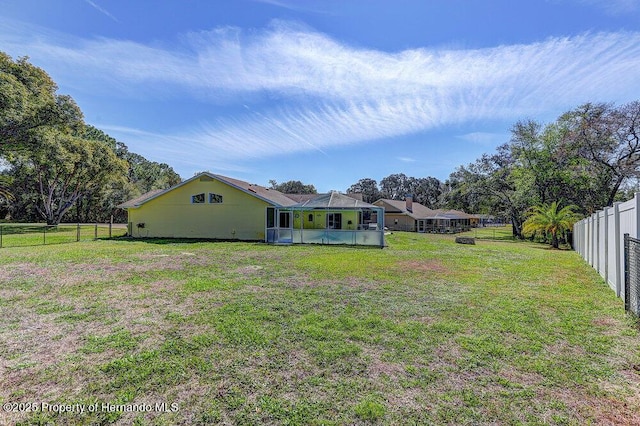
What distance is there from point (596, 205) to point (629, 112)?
7.76 m

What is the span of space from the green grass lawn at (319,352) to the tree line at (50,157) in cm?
1675

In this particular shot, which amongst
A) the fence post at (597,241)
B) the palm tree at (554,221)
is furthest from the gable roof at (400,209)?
the fence post at (597,241)

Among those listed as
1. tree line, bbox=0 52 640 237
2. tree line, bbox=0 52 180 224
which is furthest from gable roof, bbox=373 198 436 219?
tree line, bbox=0 52 180 224

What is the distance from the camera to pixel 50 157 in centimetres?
2195

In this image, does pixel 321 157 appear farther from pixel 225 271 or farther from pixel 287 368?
pixel 287 368

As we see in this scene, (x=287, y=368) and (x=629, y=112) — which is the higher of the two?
(x=629, y=112)

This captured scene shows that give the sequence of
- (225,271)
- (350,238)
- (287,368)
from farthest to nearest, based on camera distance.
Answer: (350,238)
(225,271)
(287,368)

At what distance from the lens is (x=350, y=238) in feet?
56.9

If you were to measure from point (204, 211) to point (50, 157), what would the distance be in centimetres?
1233

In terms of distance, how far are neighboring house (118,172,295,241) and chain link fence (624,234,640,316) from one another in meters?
15.8

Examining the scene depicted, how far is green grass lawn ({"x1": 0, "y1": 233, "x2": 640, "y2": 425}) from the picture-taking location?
2.75 m

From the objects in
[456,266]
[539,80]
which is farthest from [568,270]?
[539,80]

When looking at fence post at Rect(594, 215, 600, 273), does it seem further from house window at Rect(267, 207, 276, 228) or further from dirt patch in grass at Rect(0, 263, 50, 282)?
house window at Rect(267, 207, 276, 228)

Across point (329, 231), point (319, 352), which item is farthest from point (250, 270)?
point (329, 231)
